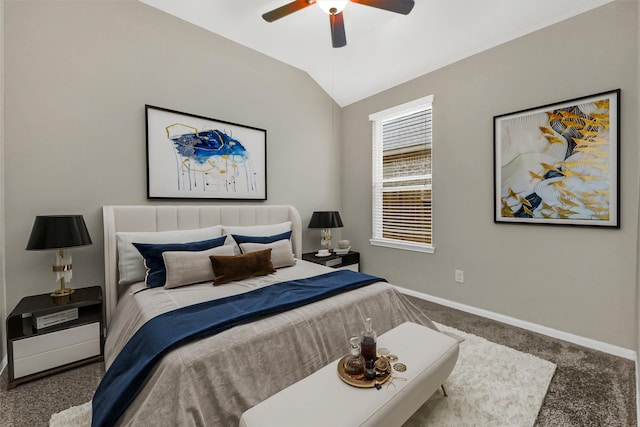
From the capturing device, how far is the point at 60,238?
2.02 metres

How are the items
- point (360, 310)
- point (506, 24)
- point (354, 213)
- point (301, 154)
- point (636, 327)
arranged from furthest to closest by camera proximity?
point (354, 213), point (301, 154), point (506, 24), point (636, 327), point (360, 310)

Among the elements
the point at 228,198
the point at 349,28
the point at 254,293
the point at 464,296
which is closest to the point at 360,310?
the point at 254,293

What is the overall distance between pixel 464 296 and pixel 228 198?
2.93m

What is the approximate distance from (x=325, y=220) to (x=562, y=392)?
2726 millimetres

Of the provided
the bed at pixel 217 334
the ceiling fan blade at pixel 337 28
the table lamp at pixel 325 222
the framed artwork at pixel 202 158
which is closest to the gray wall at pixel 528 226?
the table lamp at pixel 325 222

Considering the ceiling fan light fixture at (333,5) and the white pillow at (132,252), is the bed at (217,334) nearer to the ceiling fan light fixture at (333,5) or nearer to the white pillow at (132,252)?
the white pillow at (132,252)

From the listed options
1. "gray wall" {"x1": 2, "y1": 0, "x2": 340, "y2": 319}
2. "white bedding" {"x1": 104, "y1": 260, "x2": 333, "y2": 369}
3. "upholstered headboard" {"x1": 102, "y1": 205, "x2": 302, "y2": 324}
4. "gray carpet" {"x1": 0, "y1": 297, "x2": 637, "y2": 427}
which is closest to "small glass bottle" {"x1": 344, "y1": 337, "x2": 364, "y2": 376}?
"white bedding" {"x1": 104, "y1": 260, "x2": 333, "y2": 369}

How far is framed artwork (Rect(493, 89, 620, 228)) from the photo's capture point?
2285 mm

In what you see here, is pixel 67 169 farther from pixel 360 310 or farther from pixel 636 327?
pixel 636 327

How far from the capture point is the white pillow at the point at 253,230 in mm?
2918

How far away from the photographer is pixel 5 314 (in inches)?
85.7

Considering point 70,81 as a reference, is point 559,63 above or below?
above

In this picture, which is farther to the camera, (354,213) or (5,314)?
(354,213)

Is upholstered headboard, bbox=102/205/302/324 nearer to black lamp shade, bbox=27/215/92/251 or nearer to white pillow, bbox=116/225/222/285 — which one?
white pillow, bbox=116/225/222/285
